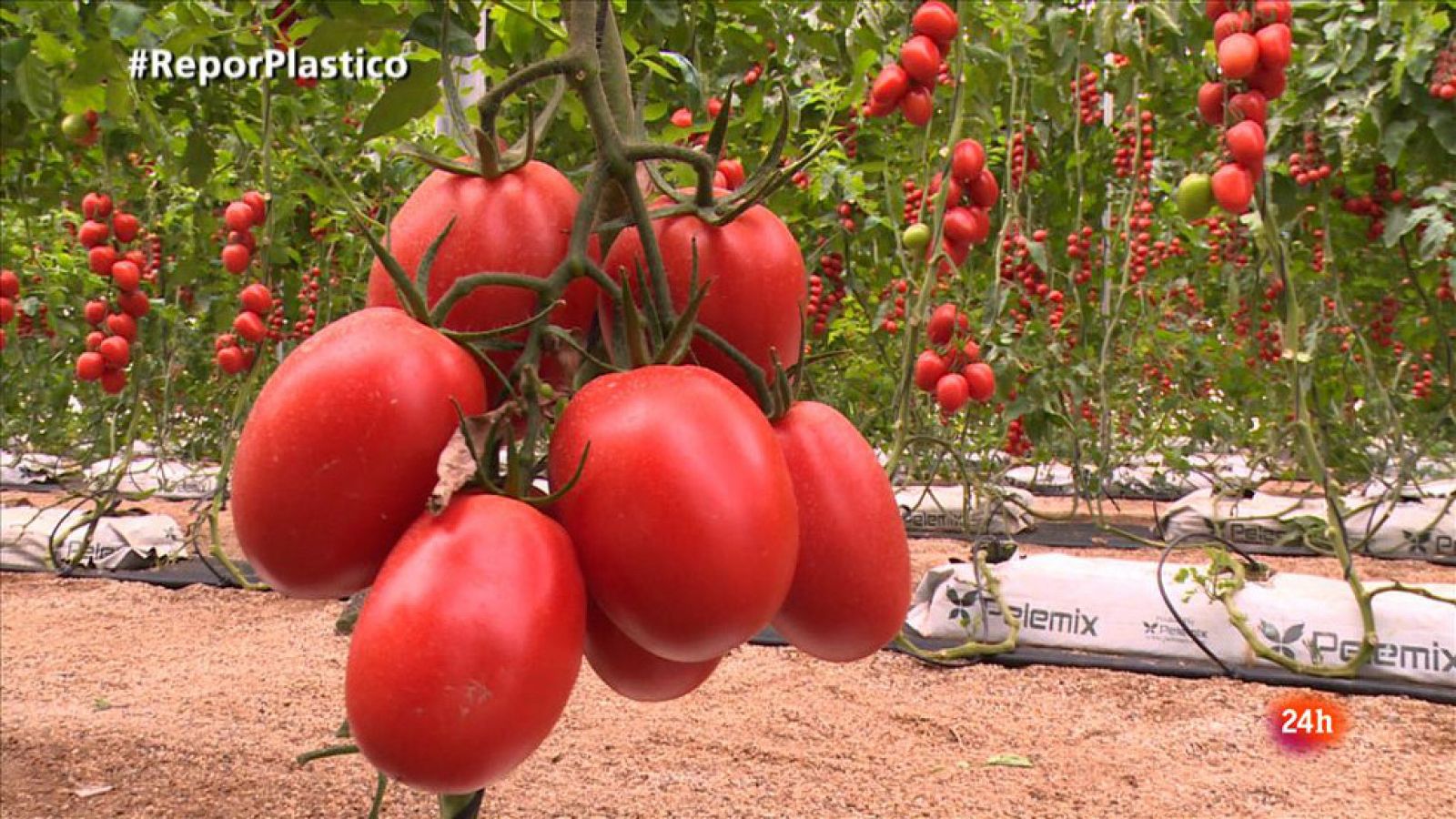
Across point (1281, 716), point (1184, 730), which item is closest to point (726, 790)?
point (1184, 730)

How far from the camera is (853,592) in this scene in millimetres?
446

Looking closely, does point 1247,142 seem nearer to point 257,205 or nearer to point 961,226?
point 961,226

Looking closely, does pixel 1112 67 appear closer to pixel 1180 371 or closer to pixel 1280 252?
pixel 1280 252

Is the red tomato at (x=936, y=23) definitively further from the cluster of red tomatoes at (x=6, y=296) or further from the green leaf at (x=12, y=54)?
the cluster of red tomatoes at (x=6, y=296)

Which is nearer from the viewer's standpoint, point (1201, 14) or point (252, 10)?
point (252, 10)

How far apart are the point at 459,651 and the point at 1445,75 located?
314 cm

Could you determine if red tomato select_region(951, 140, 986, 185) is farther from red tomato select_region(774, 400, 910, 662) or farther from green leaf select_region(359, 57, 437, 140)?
red tomato select_region(774, 400, 910, 662)

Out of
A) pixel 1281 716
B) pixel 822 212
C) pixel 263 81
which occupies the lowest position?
pixel 1281 716

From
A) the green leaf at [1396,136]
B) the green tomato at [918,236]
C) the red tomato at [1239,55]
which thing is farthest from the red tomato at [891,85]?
the green leaf at [1396,136]

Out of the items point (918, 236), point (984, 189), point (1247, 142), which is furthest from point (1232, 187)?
point (918, 236)

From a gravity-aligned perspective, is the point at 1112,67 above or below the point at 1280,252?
above

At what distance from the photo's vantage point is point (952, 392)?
8.50ft

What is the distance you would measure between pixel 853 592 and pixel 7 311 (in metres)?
3.01

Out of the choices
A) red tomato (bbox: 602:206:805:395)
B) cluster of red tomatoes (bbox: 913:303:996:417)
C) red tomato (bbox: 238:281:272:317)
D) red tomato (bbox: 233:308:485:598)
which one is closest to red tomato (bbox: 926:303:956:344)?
cluster of red tomatoes (bbox: 913:303:996:417)
